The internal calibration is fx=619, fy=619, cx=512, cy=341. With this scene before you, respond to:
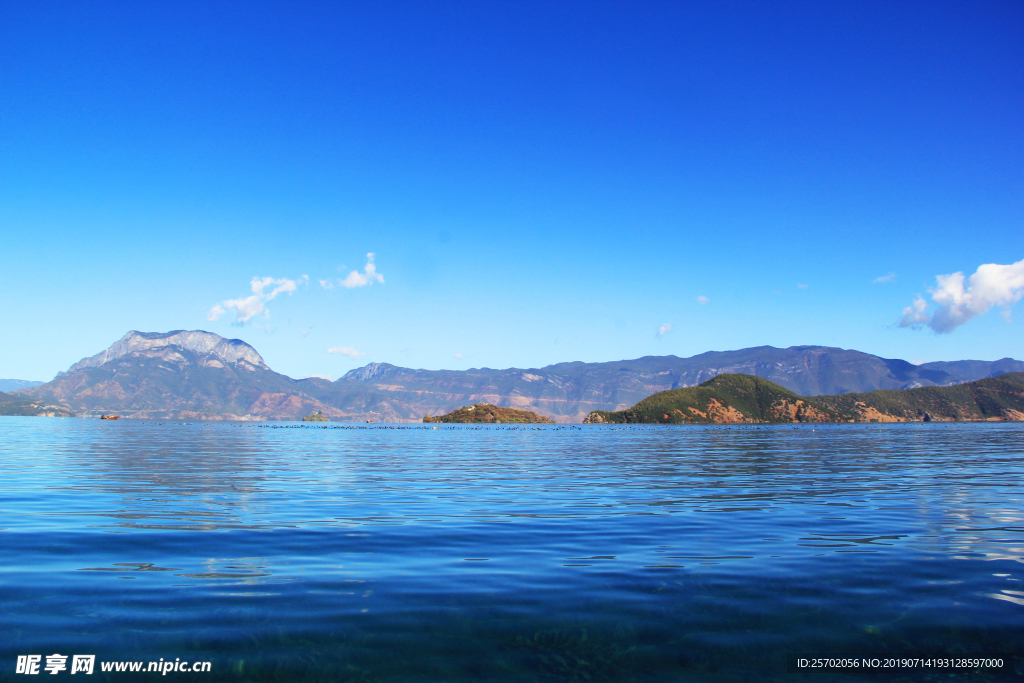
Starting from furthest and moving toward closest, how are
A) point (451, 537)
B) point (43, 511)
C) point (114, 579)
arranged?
point (43, 511), point (451, 537), point (114, 579)

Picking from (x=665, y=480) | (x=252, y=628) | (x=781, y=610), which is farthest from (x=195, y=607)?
(x=665, y=480)

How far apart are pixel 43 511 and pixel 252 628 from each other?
21752mm

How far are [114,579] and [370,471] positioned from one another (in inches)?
1445

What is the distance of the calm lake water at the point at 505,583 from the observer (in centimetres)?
1121

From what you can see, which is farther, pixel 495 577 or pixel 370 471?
pixel 370 471

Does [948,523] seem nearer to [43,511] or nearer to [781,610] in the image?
[781,610]

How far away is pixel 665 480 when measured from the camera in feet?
146

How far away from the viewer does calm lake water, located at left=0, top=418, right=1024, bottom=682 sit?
441 inches

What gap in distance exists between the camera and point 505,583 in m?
15.8

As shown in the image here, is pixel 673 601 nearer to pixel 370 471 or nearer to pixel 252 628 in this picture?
pixel 252 628

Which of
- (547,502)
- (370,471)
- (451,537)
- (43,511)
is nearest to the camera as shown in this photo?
(451,537)

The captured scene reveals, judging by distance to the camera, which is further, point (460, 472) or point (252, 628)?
point (460, 472)

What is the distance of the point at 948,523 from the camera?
24938 millimetres

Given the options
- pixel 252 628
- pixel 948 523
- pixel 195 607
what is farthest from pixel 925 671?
pixel 948 523
